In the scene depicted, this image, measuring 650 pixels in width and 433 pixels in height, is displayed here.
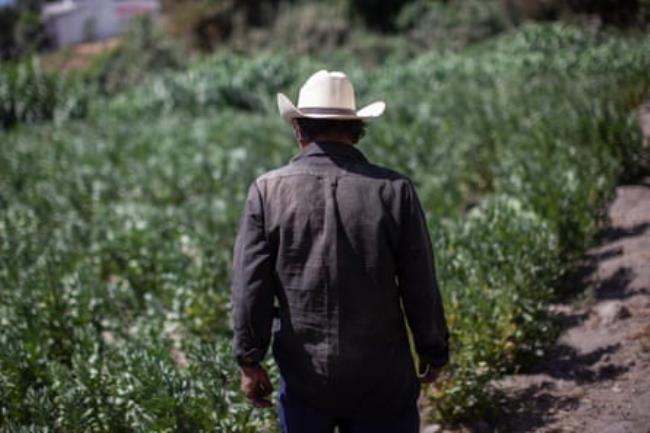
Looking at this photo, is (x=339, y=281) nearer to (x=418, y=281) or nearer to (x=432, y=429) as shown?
(x=418, y=281)

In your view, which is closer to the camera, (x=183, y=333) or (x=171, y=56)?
(x=183, y=333)

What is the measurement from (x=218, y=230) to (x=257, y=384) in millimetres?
3681

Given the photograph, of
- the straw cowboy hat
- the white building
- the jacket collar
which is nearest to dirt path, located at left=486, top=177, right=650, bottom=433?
the jacket collar

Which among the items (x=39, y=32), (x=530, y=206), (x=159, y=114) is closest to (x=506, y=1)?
(x=159, y=114)

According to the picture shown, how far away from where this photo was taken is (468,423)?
11.7 feet

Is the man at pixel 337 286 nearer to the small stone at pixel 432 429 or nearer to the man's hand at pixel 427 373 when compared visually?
the man's hand at pixel 427 373

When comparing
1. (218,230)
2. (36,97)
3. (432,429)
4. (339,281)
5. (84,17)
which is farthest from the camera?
(84,17)

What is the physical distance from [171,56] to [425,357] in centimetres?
1983

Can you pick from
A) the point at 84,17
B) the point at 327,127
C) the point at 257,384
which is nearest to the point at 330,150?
the point at 327,127

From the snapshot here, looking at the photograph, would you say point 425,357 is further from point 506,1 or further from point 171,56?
point 171,56

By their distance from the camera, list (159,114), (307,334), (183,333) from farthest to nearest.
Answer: (159,114), (183,333), (307,334)

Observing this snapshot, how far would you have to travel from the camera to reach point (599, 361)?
3887mm

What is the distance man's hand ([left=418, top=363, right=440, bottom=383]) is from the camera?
2.60 m

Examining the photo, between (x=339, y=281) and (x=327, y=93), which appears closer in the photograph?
(x=339, y=281)
